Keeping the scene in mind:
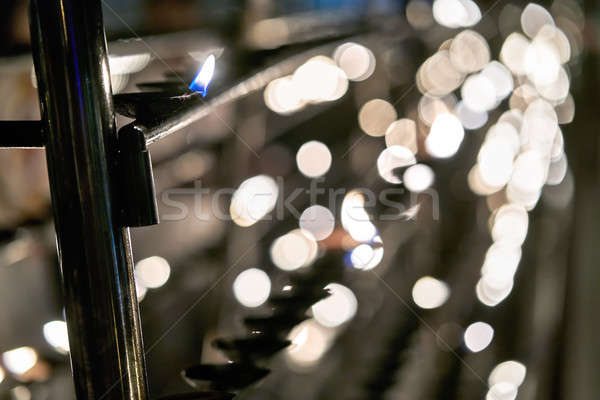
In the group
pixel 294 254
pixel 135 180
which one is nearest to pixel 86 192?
pixel 135 180

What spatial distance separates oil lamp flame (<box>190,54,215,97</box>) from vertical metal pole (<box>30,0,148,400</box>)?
0.15ft

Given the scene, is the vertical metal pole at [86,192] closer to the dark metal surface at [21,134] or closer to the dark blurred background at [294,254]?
the dark metal surface at [21,134]

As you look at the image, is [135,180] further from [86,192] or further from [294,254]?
[294,254]

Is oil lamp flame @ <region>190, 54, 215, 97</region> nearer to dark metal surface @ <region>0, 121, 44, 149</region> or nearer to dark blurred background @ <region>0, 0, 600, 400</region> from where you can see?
dark metal surface @ <region>0, 121, 44, 149</region>

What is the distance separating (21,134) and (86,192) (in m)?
0.04

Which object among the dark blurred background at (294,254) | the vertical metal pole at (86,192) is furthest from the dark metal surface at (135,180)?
the dark blurred background at (294,254)

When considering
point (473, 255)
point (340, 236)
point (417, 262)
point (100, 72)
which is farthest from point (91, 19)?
point (473, 255)

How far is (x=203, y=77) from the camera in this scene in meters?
0.26

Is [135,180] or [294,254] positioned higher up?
[294,254]

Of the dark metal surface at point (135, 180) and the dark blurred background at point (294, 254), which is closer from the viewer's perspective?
the dark metal surface at point (135, 180)

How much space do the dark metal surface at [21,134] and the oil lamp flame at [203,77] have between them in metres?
0.07

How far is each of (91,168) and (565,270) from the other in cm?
142

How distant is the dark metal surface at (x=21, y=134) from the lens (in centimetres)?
22

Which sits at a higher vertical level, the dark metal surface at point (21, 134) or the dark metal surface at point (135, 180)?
the dark metal surface at point (21, 134)
